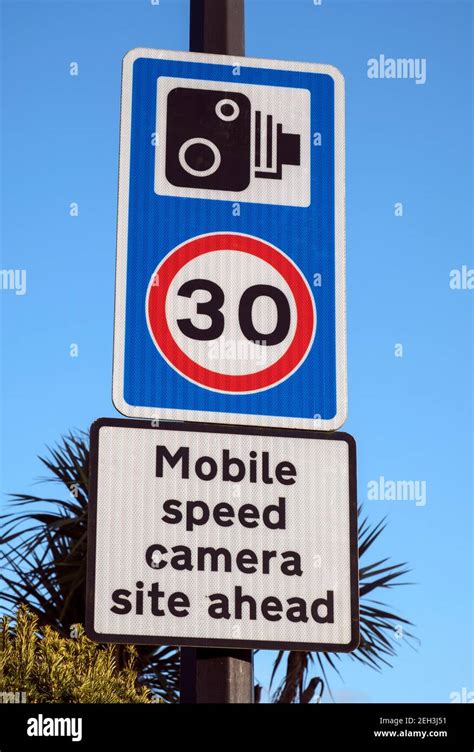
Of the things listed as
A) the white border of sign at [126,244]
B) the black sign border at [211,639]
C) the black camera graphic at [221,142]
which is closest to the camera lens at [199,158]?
the black camera graphic at [221,142]

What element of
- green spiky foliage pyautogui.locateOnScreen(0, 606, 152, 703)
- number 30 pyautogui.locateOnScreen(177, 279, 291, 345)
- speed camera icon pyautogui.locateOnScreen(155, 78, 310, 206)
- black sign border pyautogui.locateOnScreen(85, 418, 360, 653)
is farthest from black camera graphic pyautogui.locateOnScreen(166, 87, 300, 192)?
green spiky foliage pyautogui.locateOnScreen(0, 606, 152, 703)

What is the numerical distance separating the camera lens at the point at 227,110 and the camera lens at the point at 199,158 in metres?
0.09

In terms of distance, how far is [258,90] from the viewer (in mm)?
2953

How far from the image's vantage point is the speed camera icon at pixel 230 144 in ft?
9.32

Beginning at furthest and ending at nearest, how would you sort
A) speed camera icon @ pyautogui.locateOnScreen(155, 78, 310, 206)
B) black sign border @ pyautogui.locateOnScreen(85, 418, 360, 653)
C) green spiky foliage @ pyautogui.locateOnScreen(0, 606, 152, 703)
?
green spiky foliage @ pyautogui.locateOnScreen(0, 606, 152, 703) < speed camera icon @ pyautogui.locateOnScreen(155, 78, 310, 206) < black sign border @ pyautogui.locateOnScreen(85, 418, 360, 653)

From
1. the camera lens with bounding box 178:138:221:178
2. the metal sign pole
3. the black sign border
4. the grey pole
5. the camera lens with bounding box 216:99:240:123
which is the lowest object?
the metal sign pole

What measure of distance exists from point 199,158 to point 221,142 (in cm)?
7

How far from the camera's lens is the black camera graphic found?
2.84 m

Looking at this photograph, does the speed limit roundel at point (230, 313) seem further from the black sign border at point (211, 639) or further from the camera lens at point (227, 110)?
the camera lens at point (227, 110)

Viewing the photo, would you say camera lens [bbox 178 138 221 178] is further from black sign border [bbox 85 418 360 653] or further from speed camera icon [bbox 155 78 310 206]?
black sign border [bbox 85 418 360 653]

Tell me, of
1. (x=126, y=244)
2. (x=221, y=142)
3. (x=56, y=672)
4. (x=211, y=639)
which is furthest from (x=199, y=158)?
(x=56, y=672)
